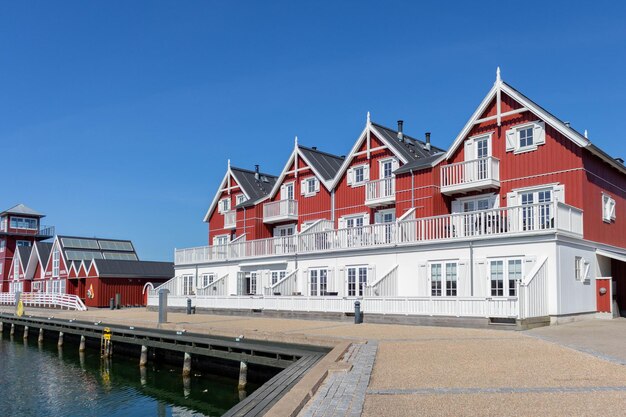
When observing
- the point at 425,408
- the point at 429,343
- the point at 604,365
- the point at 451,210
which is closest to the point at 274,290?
the point at 451,210

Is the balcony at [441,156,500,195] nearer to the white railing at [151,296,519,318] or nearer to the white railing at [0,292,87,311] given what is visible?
the white railing at [151,296,519,318]

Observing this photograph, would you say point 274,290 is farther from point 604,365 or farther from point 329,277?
point 604,365

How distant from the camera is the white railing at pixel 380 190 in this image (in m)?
29.9

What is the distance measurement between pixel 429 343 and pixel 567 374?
5.01 meters

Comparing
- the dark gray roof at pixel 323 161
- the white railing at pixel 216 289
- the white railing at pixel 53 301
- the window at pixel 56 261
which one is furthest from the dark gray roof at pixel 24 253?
the dark gray roof at pixel 323 161

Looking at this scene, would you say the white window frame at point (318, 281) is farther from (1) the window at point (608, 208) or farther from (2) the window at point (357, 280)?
(1) the window at point (608, 208)

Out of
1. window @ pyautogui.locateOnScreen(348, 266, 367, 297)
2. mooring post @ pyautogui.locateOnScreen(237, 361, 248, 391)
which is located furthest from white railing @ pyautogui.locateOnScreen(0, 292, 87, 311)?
mooring post @ pyautogui.locateOnScreen(237, 361, 248, 391)

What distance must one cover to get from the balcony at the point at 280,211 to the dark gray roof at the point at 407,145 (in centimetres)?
767

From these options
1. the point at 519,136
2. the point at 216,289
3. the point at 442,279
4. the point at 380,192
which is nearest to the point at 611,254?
the point at 519,136

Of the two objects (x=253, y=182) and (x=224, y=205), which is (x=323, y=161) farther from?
(x=224, y=205)

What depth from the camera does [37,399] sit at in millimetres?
17078

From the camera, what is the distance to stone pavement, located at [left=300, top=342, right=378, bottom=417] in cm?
731

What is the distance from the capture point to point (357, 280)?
27000 mm

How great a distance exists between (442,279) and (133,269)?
32.0 metres
